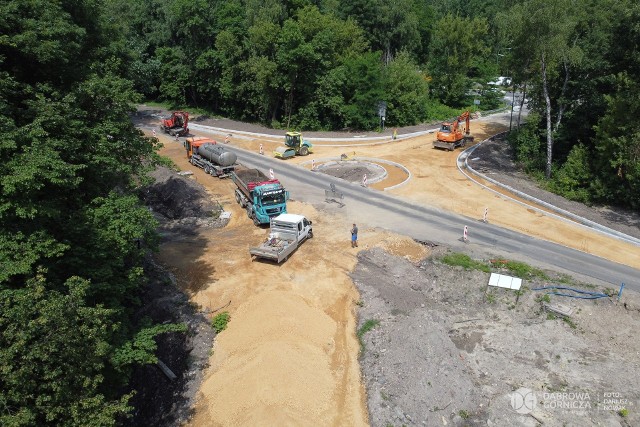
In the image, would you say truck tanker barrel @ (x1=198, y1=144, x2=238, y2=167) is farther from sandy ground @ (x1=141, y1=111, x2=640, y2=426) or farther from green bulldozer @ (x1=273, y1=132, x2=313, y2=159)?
green bulldozer @ (x1=273, y1=132, x2=313, y2=159)

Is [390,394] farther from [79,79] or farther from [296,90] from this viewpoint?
[296,90]

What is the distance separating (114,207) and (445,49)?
188 ft

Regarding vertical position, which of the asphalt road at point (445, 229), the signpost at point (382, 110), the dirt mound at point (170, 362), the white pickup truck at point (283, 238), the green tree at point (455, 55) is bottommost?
the dirt mound at point (170, 362)

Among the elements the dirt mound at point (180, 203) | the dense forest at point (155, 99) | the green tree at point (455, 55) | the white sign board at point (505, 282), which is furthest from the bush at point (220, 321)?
the green tree at point (455, 55)

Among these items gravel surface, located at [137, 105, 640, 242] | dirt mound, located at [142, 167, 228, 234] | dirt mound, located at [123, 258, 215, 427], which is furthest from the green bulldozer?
dirt mound, located at [123, 258, 215, 427]

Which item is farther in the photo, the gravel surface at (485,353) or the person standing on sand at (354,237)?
the person standing on sand at (354,237)

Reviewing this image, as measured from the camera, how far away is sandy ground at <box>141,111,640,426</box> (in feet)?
47.1

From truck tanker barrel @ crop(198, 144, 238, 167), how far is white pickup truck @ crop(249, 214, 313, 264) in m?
12.5

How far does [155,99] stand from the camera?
68.7 metres

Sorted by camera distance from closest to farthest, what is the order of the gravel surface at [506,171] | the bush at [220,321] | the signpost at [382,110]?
1. the bush at [220,321]
2. the gravel surface at [506,171]
3. the signpost at [382,110]

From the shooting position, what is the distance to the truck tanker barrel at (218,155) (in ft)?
112

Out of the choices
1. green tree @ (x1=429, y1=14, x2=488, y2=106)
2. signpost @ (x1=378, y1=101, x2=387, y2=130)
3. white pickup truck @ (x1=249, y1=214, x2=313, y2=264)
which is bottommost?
white pickup truck @ (x1=249, y1=214, x2=313, y2=264)

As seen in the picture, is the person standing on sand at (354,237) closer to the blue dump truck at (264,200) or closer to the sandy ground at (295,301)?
the sandy ground at (295,301)

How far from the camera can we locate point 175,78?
60.4 metres
